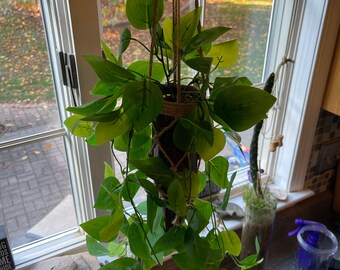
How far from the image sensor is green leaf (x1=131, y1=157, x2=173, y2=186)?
484 mm

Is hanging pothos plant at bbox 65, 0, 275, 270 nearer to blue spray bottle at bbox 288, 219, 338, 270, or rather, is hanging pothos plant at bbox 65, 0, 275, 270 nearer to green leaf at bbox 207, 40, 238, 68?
green leaf at bbox 207, 40, 238, 68

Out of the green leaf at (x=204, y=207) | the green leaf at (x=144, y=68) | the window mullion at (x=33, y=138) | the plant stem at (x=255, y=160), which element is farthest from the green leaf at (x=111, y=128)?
the plant stem at (x=255, y=160)

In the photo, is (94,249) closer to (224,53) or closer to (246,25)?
(224,53)

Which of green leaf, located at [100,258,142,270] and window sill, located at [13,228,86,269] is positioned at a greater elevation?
green leaf, located at [100,258,142,270]

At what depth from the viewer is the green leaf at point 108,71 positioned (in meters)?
0.46

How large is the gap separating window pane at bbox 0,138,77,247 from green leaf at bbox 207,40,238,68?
54cm

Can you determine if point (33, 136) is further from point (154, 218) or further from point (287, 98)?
point (287, 98)

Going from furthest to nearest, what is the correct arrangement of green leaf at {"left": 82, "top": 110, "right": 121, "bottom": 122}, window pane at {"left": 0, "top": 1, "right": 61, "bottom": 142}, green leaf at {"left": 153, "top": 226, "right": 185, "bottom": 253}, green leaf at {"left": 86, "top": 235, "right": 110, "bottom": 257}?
window pane at {"left": 0, "top": 1, "right": 61, "bottom": 142}
green leaf at {"left": 86, "top": 235, "right": 110, "bottom": 257}
green leaf at {"left": 153, "top": 226, "right": 185, "bottom": 253}
green leaf at {"left": 82, "top": 110, "right": 121, "bottom": 122}

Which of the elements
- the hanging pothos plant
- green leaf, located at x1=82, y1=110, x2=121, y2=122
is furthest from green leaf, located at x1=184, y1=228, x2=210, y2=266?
green leaf, located at x1=82, y1=110, x2=121, y2=122

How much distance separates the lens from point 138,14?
1.59ft

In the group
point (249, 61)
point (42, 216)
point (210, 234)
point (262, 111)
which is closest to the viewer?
point (262, 111)

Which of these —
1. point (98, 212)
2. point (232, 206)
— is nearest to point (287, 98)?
point (232, 206)

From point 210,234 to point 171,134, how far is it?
0.20 meters

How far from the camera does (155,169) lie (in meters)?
0.49
